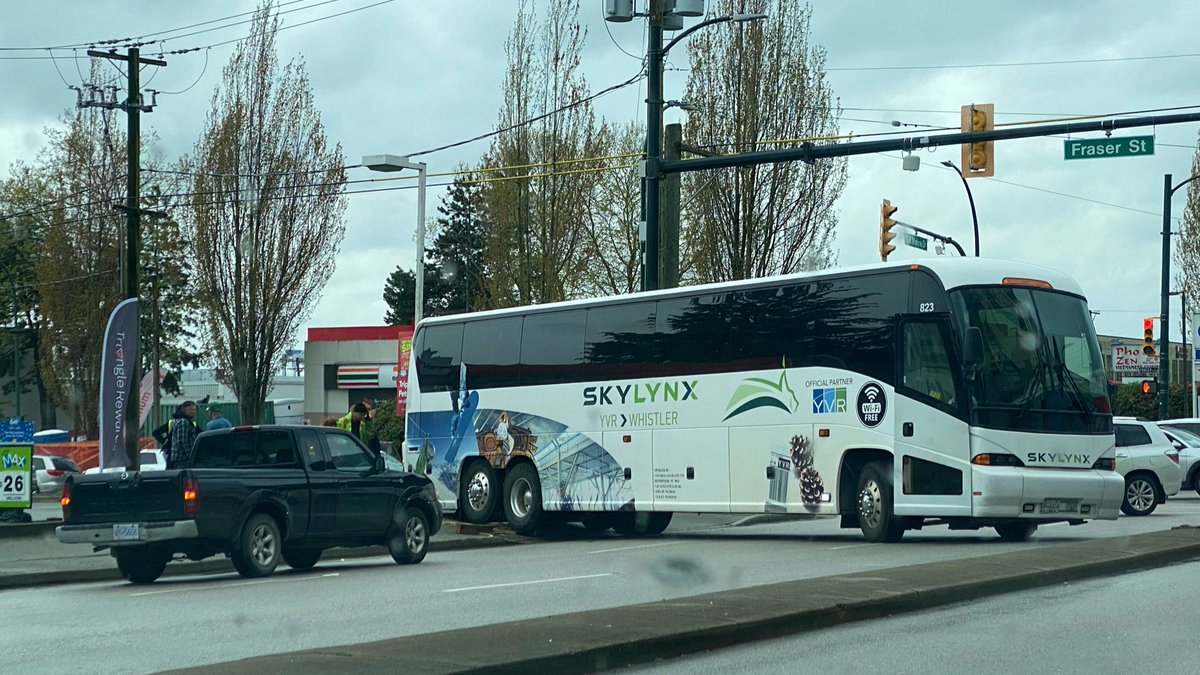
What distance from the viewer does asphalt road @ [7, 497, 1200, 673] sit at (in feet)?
34.3

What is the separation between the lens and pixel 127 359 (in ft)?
72.8

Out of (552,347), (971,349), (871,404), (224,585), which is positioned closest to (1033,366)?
(971,349)

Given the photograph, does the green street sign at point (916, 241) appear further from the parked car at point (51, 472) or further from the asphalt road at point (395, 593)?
the parked car at point (51, 472)

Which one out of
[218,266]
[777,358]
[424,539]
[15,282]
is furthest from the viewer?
[15,282]

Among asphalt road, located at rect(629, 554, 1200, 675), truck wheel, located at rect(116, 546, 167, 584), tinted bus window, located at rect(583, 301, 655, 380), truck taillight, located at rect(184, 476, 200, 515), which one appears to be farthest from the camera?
tinted bus window, located at rect(583, 301, 655, 380)

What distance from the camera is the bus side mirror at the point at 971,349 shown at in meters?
18.5

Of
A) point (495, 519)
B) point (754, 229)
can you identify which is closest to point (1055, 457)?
point (495, 519)

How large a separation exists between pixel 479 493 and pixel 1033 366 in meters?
9.72

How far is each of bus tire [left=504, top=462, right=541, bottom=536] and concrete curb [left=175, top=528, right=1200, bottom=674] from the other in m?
10.2

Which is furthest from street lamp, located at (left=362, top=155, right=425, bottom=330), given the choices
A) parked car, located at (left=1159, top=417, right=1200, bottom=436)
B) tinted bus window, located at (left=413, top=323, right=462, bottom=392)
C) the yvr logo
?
parked car, located at (left=1159, top=417, right=1200, bottom=436)

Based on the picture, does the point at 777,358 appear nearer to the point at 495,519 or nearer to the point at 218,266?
the point at 495,519

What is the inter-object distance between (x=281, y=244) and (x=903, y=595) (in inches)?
1345

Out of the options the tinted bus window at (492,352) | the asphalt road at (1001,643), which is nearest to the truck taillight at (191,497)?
the asphalt road at (1001,643)

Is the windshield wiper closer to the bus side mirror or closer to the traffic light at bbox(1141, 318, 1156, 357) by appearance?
the bus side mirror
